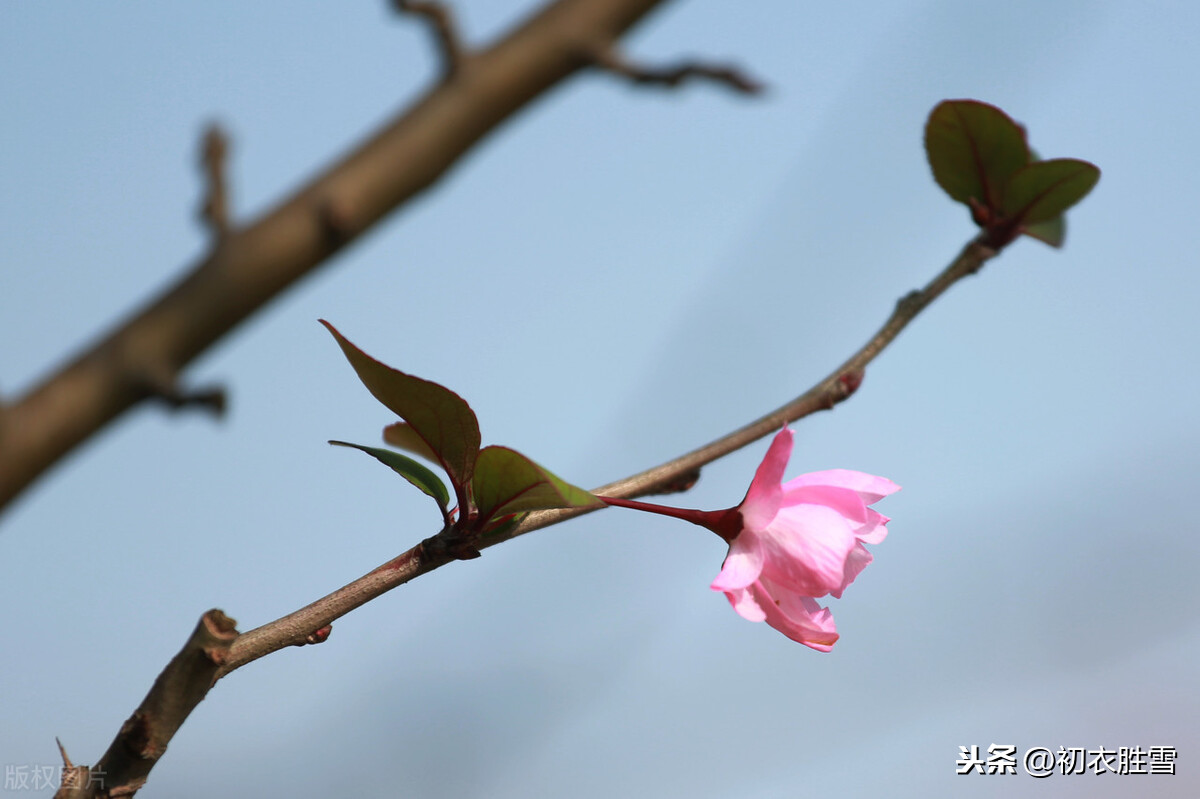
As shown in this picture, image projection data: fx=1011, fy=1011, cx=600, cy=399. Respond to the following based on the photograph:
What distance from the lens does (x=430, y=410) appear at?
0.52 m

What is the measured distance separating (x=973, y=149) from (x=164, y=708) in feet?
1.88

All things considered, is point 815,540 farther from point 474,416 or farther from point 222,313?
point 222,313

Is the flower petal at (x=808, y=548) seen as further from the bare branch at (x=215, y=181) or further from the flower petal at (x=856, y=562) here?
the bare branch at (x=215, y=181)

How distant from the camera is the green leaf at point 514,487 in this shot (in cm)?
46

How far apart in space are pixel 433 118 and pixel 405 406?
1.05 feet

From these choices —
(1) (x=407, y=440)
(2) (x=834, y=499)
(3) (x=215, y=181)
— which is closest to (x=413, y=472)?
(1) (x=407, y=440)

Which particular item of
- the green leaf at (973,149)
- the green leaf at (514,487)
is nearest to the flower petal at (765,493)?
the green leaf at (514,487)

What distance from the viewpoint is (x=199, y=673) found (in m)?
0.44

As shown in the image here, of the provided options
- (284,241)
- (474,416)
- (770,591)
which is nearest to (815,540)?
(770,591)

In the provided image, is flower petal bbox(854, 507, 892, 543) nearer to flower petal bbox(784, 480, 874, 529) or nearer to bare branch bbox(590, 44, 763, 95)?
flower petal bbox(784, 480, 874, 529)

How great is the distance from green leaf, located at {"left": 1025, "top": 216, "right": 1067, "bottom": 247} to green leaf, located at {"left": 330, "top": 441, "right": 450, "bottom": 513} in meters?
0.43

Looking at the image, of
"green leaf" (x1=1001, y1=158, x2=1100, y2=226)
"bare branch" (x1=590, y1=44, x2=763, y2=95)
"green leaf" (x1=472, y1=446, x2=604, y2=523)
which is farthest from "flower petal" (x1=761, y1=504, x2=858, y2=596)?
"bare branch" (x1=590, y1=44, x2=763, y2=95)

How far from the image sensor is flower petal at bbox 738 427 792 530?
551 millimetres

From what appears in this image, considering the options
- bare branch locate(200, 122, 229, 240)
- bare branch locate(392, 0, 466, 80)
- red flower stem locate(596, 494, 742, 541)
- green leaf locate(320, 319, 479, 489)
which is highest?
green leaf locate(320, 319, 479, 489)
